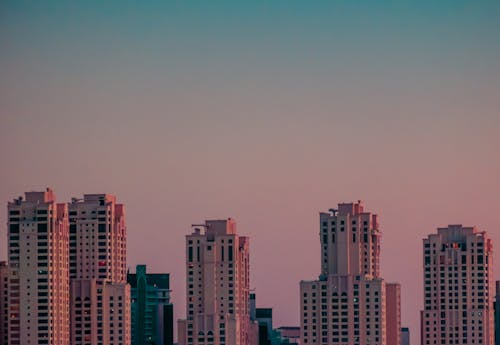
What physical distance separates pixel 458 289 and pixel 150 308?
17.0ft

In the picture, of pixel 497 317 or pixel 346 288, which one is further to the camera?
pixel 497 317

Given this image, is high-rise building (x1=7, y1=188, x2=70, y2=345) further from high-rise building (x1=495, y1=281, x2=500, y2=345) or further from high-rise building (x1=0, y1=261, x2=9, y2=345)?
high-rise building (x1=495, y1=281, x2=500, y2=345)

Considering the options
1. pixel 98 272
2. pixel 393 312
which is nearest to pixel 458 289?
pixel 393 312

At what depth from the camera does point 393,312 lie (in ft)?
147

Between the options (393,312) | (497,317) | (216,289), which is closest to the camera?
(216,289)

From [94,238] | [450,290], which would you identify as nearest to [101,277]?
[94,238]

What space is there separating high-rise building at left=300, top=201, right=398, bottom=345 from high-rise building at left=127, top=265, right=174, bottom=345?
2.90 m

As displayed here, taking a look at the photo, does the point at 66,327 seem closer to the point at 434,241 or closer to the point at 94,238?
the point at 94,238

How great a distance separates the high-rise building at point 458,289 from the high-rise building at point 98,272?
4951mm

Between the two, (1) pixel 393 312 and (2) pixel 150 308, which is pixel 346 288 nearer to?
(1) pixel 393 312

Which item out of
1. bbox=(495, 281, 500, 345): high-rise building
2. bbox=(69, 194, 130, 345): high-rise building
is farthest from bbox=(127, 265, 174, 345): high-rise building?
bbox=(495, 281, 500, 345): high-rise building

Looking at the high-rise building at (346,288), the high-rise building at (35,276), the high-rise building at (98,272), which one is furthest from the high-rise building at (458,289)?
the high-rise building at (35,276)

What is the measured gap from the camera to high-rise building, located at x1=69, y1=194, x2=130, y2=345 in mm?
42531

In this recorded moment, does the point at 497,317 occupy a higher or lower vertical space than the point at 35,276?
lower
